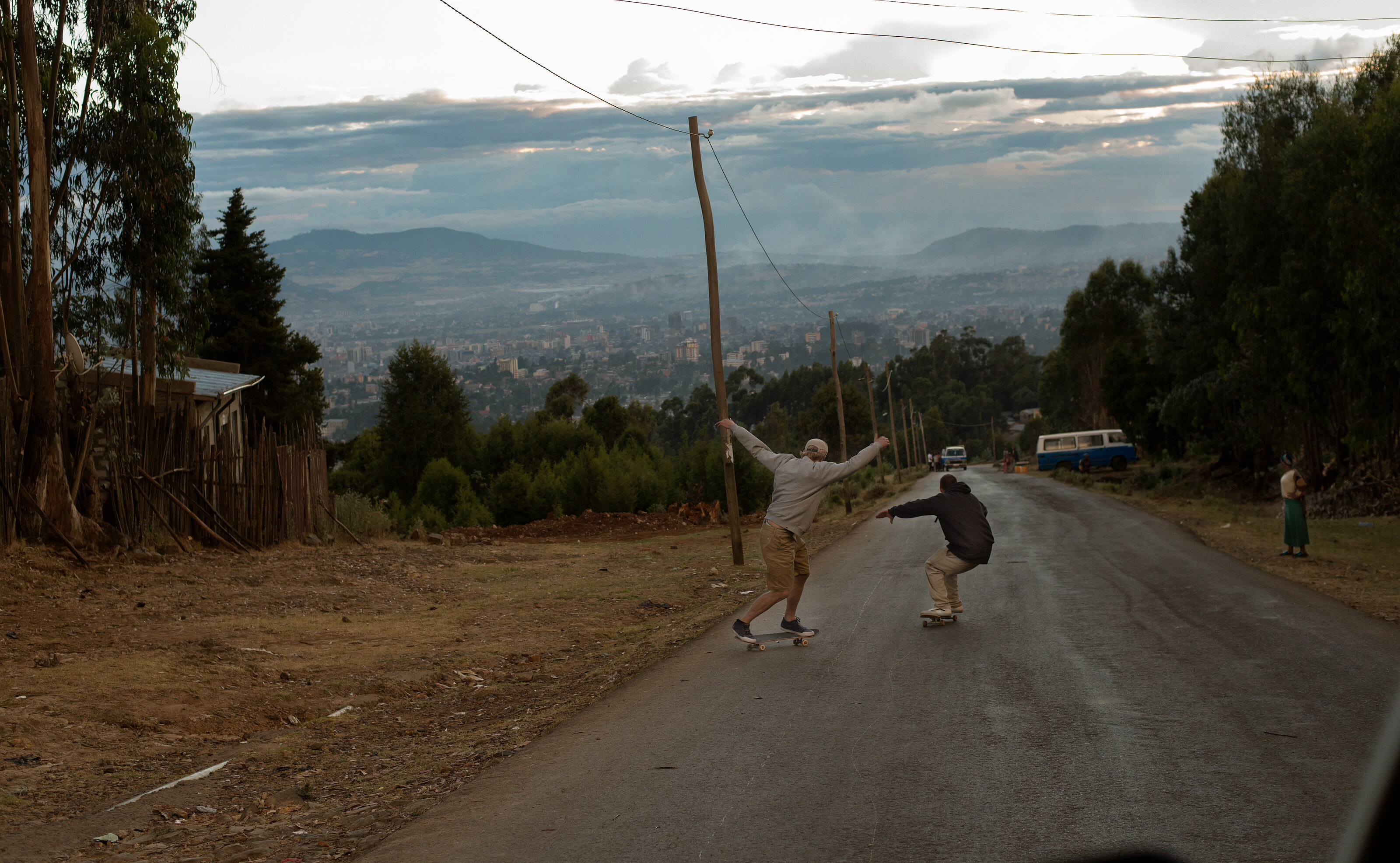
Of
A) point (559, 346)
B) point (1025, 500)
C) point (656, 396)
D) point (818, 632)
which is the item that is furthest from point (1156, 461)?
point (559, 346)

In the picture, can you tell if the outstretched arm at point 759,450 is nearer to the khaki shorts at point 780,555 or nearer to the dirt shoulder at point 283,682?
the khaki shorts at point 780,555

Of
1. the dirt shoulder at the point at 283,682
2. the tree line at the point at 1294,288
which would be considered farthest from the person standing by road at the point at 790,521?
the tree line at the point at 1294,288

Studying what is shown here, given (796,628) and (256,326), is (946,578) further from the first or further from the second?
(256,326)

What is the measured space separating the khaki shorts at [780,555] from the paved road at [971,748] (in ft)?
2.20

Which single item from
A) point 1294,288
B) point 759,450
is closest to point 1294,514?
point 759,450

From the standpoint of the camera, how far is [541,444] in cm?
5462

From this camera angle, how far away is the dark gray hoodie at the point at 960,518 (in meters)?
11.5

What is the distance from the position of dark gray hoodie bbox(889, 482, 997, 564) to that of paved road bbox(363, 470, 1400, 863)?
2.53ft

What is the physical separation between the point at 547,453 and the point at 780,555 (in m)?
44.8

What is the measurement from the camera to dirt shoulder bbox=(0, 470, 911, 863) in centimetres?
634

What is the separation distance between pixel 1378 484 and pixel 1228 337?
1077 centimetres

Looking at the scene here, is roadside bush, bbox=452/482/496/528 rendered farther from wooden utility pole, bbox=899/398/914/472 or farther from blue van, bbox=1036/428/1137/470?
wooden utility pole, bbox=899/398/914/472

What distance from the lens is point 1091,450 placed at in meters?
59.7

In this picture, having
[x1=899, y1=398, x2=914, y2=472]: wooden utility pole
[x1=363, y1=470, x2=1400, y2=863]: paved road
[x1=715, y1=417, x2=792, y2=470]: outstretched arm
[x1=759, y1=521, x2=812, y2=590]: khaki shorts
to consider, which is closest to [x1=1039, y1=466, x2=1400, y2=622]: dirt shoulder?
[x1=363, y1=470, x2=1400, y2=863]: paved road
